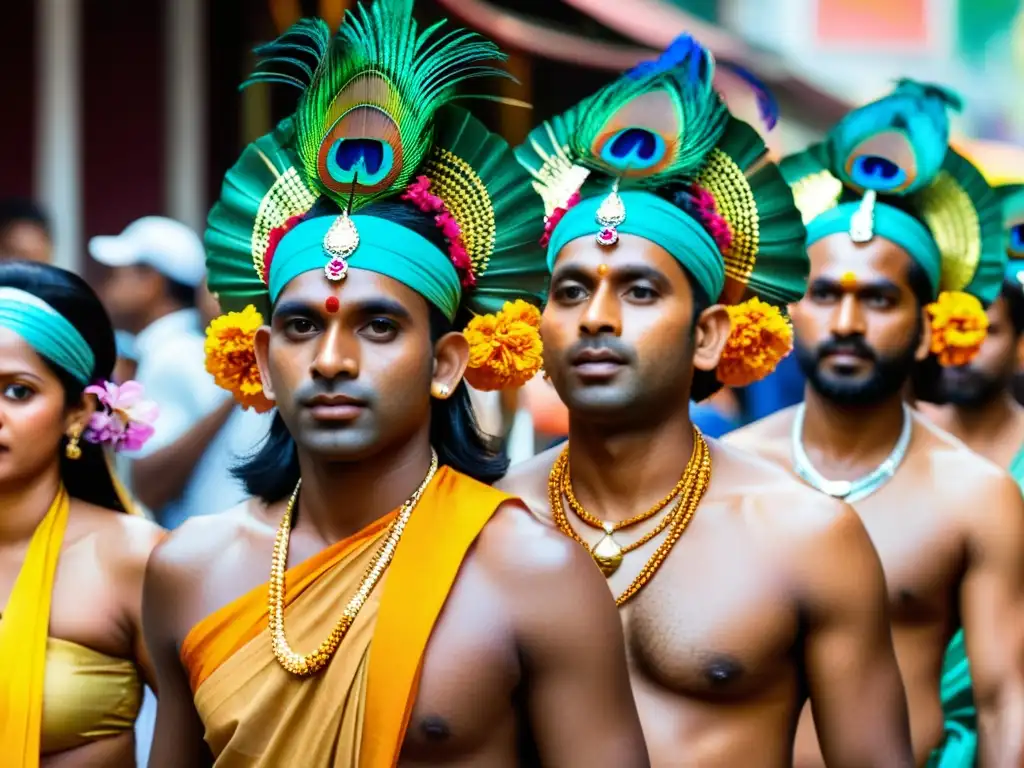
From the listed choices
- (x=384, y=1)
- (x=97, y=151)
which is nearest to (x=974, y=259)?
(x=384, y=1)

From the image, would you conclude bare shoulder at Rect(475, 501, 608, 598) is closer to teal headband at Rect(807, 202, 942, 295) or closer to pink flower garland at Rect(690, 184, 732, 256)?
pink flower garland at Rect(690, 184, 732, 256)

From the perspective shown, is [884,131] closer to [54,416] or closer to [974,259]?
[974,259]

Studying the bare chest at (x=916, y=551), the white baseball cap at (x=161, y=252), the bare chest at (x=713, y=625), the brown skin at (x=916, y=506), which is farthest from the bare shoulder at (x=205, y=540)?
the white baseball cap at (x=161, y=252)

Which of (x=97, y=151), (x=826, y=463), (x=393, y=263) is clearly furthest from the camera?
(x=97, y=151)

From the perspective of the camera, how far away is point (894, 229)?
244 inches

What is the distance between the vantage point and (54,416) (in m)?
5.07

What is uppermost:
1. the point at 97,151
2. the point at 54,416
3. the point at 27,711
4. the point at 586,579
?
the point at 97,151

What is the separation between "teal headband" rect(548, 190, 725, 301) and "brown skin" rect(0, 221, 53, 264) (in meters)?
4.33

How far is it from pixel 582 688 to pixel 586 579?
0.74 feet

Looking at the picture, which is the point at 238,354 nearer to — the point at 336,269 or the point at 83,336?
the point at 336,269

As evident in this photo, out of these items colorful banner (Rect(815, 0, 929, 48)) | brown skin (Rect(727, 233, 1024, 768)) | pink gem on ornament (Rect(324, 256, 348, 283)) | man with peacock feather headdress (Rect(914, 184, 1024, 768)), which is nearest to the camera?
pink gem on ornament (Rect(324, 256, 348, 283))

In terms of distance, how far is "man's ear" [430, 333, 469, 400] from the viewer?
4.26m

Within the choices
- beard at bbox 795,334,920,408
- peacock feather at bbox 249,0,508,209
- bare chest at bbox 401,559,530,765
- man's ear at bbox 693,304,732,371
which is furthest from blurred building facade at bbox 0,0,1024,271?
bare chest at bbox 401,559,530,765

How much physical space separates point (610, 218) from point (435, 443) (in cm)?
87
